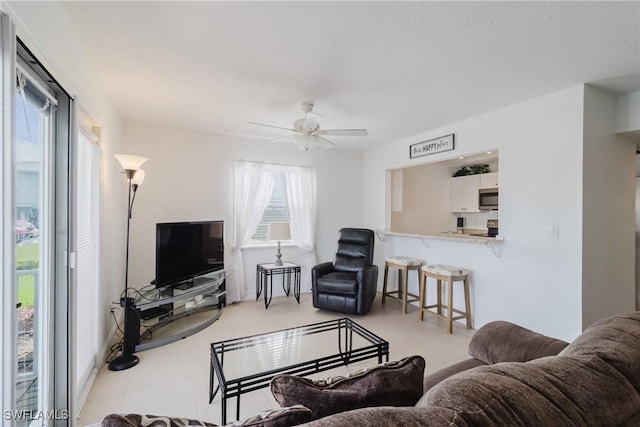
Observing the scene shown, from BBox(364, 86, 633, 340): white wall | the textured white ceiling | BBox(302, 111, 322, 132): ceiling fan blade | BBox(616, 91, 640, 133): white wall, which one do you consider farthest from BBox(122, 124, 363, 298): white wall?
BBox(616, 91, 640, 133): white wall

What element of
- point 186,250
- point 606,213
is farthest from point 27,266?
point 606,213

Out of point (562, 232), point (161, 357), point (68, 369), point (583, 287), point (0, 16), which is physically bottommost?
point (161, 357)

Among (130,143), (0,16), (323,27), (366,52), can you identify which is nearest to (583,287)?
(366,52)

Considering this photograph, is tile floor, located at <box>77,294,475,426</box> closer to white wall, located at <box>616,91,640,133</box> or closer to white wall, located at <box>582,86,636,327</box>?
white wall, located at <box>582,86,636,327</box>

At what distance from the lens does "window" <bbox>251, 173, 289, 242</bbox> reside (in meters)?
4.61

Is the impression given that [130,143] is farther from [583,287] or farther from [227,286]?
[583,287]

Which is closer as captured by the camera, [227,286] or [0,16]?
[0,16]

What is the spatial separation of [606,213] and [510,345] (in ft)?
6.92

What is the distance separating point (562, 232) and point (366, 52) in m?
2.37

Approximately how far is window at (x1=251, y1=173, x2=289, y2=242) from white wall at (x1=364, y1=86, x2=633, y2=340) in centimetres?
258

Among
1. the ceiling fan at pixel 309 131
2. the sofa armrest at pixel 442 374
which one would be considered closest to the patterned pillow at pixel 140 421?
the sofa armrest at pixel 442 374

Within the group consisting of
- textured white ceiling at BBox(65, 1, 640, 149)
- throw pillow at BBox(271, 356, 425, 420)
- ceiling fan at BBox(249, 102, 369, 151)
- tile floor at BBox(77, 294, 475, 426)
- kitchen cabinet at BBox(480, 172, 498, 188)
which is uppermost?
textured white ceiling at BBox(65, 1, 640, 149)

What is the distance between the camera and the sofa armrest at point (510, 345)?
145 centimetres

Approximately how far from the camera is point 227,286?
4270 millimetres
